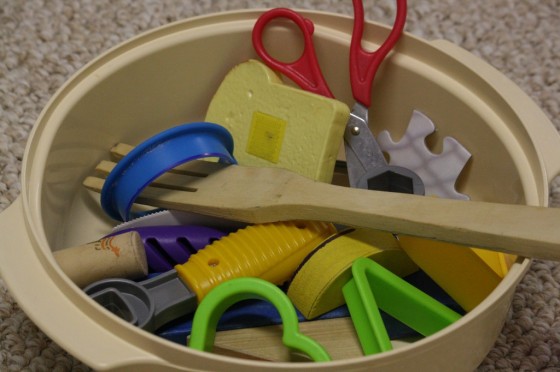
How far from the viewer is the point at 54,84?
0.82 meters

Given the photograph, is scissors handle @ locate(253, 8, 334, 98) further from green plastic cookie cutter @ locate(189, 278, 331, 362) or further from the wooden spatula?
green plastic cookie cutter @ locate(189, 278, 331, 362)

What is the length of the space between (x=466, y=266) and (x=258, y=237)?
149mm

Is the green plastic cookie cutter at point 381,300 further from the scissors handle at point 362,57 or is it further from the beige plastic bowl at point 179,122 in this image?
the scissors handle at point 362,57

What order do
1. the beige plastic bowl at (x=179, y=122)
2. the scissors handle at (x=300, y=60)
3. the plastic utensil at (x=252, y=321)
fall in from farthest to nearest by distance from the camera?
1. the scissors handle at (x=300, y=60)
2. the plastic utensil at (x=252, y=321)
3. the beige plastic bowl at (x=179, y=122)

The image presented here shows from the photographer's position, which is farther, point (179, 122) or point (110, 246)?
point (179, 122)

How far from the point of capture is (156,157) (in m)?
0.55

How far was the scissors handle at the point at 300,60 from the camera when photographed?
0.65 metres

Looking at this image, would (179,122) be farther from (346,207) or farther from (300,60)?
(346,207)

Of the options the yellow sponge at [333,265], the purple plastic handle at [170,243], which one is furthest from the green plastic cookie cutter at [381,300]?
the purple plastic handle at [170,243]

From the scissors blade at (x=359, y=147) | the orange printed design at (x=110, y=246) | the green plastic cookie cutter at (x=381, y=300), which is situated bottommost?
the orange printed design at (x=110, y=246)

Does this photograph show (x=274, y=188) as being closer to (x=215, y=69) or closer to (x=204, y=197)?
(x=204, y=197)

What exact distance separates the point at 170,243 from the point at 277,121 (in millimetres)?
135

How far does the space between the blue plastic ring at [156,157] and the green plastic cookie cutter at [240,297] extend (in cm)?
11

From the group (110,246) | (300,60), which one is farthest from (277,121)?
(110,246)
